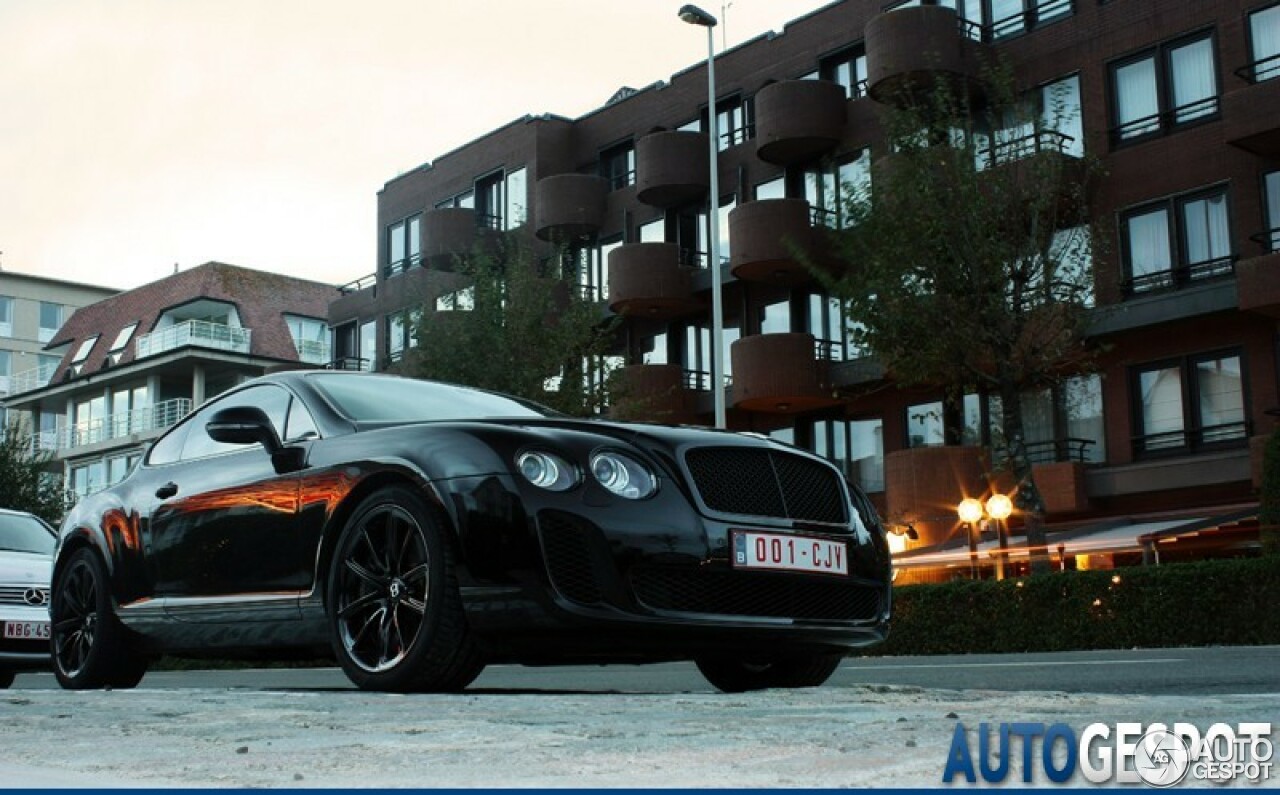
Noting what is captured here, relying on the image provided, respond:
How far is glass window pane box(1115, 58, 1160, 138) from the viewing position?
29734 millimetres

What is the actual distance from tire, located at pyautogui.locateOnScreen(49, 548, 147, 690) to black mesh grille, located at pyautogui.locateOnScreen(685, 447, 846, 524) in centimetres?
356

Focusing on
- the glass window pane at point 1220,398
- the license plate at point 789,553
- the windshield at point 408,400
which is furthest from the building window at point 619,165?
the license plate at point 789,553

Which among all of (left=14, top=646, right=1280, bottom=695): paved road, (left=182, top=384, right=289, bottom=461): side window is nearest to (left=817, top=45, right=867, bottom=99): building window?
(left=14, top=646, right=1280, bottom=695): paved road

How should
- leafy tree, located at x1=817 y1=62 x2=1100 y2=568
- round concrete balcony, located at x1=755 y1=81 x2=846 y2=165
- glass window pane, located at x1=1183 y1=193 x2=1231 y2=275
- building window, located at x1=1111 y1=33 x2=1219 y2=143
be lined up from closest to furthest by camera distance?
1. leafy tree, located at x1=817 y1=62 x2=1100 y2=568
2. glass window pane, located at x1=1183 y1=193 x2=1231 y2=275
3. building window, located at x1=1111 y1=33 x2=1219 y2=143
4. round concrete balcony, located at x1=755 y1=81 x2=846 y2=165

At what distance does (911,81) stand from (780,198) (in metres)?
4.17

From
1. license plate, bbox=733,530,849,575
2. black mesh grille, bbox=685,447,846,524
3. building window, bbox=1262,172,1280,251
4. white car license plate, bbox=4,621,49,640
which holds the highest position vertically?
building window, bbox=1262,172,1280,251

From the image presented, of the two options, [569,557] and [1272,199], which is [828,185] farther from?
[569,557]

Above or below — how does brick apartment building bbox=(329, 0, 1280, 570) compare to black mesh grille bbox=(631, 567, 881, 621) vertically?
above

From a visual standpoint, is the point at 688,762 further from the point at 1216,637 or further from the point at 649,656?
the point at 1216,637

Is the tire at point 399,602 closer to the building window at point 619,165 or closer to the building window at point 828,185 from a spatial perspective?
the building window at point 828,185

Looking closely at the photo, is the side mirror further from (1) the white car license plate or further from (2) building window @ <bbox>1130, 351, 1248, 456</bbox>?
(2) building window @ <bbox>1130, 351, 1248, 456</bbox>

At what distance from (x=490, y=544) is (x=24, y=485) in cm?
4232

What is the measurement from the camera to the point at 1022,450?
23844 mm

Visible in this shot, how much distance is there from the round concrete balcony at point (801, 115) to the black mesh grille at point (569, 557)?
28.9m
